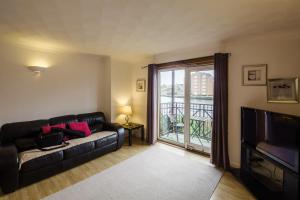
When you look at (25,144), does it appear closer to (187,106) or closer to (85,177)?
(85,177)

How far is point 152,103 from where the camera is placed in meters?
4.04

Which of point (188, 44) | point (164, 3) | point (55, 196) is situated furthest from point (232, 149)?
point (55, 196)

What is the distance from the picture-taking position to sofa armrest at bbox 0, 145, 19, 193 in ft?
6.72

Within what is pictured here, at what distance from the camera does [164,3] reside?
1.58 meters

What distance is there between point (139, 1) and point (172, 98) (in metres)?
2.91

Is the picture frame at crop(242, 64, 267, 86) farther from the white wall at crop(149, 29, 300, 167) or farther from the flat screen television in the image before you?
the flat screen television

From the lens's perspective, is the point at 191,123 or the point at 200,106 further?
the point at 191,123

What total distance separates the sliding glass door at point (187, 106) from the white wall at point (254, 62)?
0.53 meters

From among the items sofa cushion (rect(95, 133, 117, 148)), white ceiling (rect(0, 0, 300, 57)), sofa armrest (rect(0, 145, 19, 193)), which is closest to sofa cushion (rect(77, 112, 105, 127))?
sofa cushion (rect(95, 133, 117, 148))

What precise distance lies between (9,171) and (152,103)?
116 inches

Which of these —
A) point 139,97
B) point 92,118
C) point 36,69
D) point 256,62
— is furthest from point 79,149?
point 256,62

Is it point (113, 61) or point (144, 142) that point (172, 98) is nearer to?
point (144, 142)

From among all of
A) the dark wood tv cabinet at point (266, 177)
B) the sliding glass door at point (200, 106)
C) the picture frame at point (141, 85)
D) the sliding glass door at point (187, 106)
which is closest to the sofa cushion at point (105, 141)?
the sliding glass door at point (187, 106)

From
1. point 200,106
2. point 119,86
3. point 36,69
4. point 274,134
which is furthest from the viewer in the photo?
point 119,86
